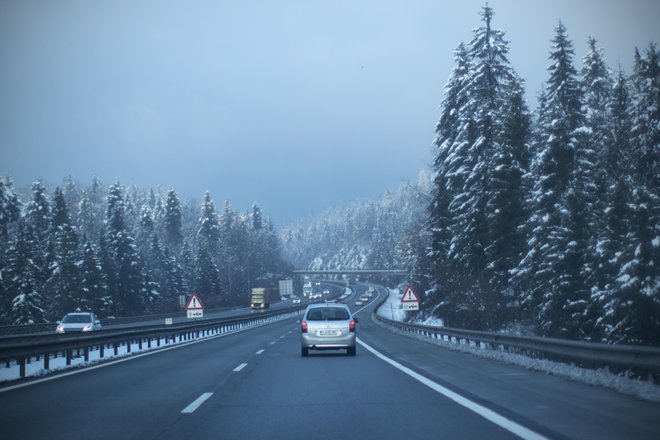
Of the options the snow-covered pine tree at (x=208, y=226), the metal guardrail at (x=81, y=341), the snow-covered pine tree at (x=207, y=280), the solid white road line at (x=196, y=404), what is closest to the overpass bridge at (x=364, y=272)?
the snow-covered pine tree at (x=208, y=226)

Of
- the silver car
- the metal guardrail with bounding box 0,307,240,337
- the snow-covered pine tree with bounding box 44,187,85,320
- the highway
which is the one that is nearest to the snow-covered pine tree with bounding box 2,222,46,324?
the snow-covered pine tree with bounding box 44,187,85,320

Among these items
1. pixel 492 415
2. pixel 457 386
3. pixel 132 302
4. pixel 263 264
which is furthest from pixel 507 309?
pixel 263 264

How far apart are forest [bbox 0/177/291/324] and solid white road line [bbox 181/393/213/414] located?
5017 cm

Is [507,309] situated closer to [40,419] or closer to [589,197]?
[589,197]

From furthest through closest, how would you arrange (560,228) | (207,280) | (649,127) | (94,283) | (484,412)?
1. (207,280)
2. (94,283)
3. (649,127)
4. (560,228)
5. (484,412)

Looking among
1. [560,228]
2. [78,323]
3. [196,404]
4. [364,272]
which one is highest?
[364,272]

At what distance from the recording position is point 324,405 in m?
11.1

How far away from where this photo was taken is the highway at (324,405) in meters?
8.76

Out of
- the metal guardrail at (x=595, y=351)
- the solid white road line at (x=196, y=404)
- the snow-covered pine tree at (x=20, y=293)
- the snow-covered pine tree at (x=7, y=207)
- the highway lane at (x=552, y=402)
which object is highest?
the snow-covered pine tree at (x=7, y=207)

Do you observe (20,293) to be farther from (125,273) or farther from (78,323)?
(125,273)

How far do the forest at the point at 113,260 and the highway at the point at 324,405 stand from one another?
4595 centimetres

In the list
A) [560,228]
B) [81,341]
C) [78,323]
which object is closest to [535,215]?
[560,228]

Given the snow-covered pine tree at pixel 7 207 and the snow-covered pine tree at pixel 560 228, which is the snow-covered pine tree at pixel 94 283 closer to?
the snow-covered pine tree at pixel 7 207

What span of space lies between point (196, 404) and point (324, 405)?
6.84 feet
